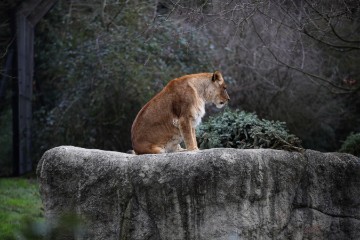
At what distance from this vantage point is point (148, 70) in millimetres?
14906

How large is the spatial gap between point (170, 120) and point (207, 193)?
1.60 meters

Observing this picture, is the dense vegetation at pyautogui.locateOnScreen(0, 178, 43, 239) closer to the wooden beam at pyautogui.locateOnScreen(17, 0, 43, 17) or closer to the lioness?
the lioness

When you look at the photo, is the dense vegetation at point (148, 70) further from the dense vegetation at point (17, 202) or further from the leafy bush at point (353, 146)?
the leafy bush at point (353, 146)

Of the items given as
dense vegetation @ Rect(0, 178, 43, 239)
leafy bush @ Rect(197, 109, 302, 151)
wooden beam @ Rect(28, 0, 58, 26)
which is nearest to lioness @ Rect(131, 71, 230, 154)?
leafy bush @ Rect(197, 109, 302, 151)

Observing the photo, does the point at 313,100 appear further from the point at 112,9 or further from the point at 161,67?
the point at 112,9

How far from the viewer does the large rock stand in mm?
6891

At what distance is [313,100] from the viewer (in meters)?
17.1

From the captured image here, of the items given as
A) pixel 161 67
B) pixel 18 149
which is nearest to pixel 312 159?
pixel 161 67

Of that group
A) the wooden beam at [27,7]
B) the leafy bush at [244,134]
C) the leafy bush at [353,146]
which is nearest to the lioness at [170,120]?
the leafy bush at [244,134]

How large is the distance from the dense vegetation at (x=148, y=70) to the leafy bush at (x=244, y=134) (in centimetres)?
433

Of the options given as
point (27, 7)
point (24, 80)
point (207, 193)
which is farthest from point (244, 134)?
point (24, 80)

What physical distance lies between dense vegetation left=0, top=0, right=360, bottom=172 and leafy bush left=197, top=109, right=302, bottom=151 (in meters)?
4.33

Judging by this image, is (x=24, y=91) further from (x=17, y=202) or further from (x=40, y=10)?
(x=17, y=202)

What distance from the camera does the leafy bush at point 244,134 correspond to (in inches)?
307
